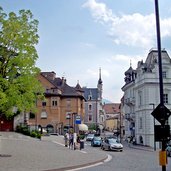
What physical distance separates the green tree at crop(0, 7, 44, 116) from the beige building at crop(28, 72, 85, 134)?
6727cm

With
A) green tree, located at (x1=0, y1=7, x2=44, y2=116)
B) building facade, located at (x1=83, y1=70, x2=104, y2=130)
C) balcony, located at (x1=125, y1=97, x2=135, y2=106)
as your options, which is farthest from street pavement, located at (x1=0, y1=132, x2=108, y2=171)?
building facade, located at (x1=83, y1=70, x2=104, y2=130)

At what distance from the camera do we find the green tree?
2389 centimetres

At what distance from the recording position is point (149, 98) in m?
62.3

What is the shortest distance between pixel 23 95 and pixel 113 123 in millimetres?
160451

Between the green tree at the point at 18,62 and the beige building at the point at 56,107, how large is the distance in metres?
67.3

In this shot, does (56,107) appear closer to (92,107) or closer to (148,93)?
(148,93)

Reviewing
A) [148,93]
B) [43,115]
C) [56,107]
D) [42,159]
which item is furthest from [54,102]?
[42,159]

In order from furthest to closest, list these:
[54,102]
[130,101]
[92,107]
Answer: [92,107] < [54,102] < [130,101]

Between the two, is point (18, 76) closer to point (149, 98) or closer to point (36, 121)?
point (149, 98)

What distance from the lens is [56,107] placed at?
95.3 meters

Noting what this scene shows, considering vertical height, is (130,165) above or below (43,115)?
below

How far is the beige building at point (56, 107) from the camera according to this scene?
94562 millimetres

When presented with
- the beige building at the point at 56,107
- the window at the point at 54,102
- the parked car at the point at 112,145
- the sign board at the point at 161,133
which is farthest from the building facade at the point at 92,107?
the sign board at the point at 161,133

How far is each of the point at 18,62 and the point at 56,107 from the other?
2814 inches
